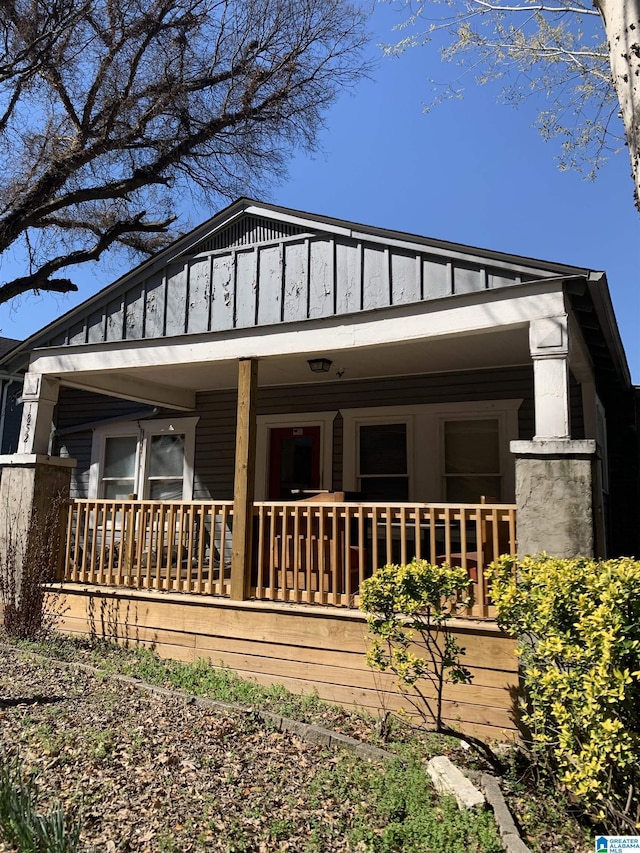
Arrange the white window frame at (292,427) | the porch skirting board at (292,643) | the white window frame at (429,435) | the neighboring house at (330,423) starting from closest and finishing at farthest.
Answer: the porch skirting board at (292,643) < the neighboring house at (330,423) < the white window frame at (429,435) < the white window frame at (292,427)

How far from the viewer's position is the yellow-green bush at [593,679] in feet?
8.71

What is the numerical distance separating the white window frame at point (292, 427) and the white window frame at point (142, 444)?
1.25 m

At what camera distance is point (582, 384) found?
6809 mm

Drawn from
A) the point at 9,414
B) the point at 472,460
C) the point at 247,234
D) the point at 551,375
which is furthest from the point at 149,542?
the point at 9,414

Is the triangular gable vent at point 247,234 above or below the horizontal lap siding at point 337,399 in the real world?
above

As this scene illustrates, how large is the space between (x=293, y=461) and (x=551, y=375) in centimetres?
493

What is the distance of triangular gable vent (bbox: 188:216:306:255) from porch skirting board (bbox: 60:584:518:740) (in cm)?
374

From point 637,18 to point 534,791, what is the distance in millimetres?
4242

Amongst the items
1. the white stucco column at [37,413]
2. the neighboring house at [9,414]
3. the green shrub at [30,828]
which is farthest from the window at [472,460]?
the neighboring house at [9,414]

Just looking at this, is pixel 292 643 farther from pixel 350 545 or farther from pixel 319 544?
pixel 350 545

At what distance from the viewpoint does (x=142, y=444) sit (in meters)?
10.0

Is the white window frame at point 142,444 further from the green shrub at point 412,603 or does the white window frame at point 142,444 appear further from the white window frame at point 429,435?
the green shrub at point 412,603

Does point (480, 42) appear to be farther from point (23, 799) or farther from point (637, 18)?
point (23, 799)

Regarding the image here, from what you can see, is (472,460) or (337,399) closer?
(472,460)
